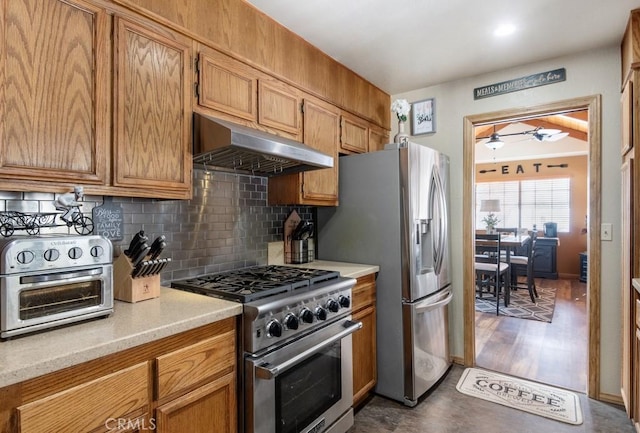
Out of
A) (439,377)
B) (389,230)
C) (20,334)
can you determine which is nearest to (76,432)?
(20,334)

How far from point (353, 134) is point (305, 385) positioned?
1.89 m

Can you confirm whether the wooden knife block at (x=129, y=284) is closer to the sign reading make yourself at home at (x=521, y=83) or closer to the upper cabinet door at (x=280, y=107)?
the upper cabinet door at (x=280, y=107)

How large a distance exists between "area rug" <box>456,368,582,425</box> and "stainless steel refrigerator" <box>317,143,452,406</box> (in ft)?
0.85

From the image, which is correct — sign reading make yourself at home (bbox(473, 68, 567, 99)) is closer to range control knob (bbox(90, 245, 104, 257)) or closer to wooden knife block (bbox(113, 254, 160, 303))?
wooden knife block (bbox(113, 254, 160, 303))

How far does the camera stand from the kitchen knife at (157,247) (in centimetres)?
154

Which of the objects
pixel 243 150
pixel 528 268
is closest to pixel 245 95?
pixel 243 150

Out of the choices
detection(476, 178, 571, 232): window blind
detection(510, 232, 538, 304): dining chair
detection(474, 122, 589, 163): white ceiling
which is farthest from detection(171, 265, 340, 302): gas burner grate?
detection(476, 178, 571, 232): window blind

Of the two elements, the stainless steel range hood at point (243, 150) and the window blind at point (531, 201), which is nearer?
the stainless steel range hood at point (243, 150)

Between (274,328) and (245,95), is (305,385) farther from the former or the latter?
(245,95)

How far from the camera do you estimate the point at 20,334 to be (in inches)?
41.6

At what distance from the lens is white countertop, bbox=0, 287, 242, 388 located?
2.97 feet

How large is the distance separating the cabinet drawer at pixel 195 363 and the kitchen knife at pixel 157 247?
1.56 ft

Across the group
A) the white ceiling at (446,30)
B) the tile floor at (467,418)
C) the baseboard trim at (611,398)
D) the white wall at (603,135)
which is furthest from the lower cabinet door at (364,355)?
the white ceiling at (446,30)

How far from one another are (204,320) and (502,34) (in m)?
2.43
